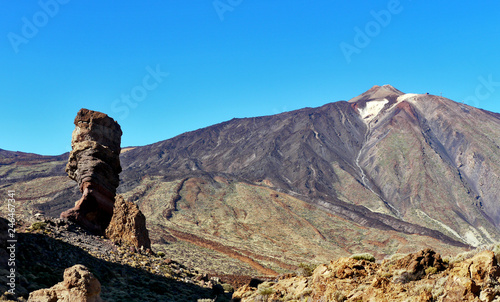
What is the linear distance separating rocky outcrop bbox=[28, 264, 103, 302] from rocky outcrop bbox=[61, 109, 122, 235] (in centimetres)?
1121

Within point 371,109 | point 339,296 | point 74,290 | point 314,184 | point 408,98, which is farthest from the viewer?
point 371,109

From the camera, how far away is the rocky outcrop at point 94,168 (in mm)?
20328

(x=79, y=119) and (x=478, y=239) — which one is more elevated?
(x=79, y=119)

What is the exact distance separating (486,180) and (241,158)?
6137 centimetres

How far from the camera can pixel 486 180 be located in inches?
4038

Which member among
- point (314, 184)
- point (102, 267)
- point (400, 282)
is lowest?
point (400, 282)

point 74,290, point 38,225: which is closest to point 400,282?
point 74,290

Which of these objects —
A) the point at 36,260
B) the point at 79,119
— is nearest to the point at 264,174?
the point at 79,119

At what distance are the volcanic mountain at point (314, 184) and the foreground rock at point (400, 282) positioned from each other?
2396 cm

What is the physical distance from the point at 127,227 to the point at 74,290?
14.5 m

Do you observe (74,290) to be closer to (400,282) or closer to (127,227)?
(400,282)

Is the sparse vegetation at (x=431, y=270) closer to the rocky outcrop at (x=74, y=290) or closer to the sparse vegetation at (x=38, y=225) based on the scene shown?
the rocky outcrop at (x=74, y=290)

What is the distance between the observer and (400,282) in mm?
9867

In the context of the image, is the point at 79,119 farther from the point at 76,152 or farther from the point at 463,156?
the point at 463,156
